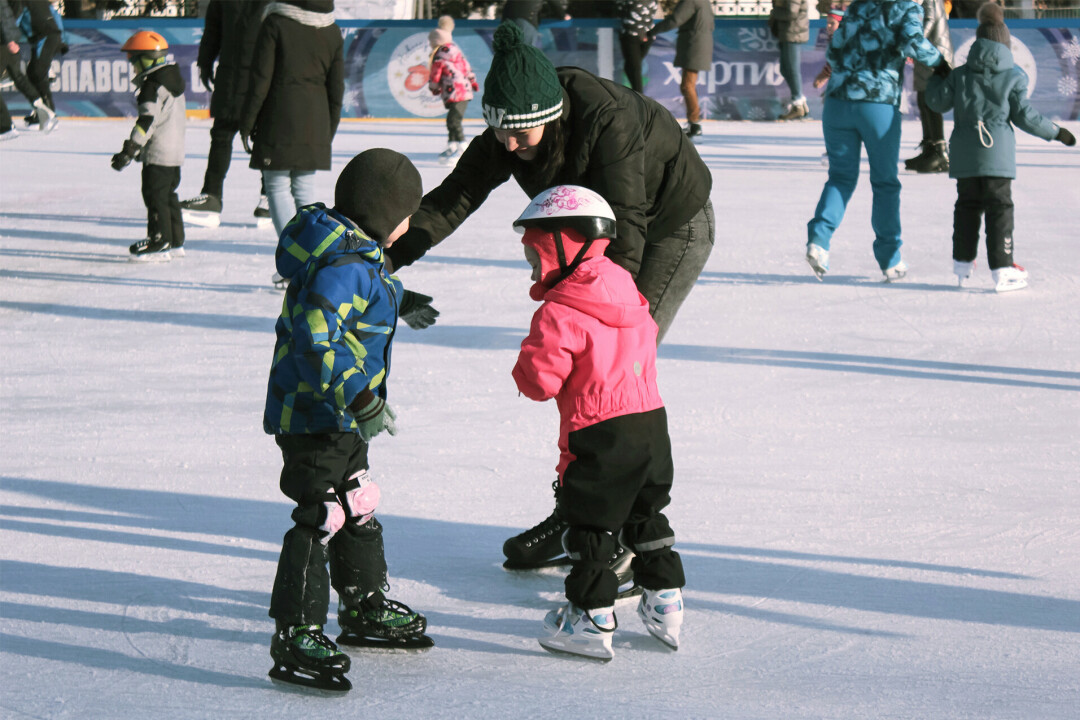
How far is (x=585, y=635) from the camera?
112 inches

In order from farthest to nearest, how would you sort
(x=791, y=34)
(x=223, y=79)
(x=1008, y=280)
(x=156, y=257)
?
Result: (x=791, y=34) → (x=223, y=79) → (x=156, y=257) → (x=1008, y=280)

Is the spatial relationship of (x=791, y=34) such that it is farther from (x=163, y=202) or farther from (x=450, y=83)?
(x=163, y=202)

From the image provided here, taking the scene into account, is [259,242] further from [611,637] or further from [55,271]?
[611,637]

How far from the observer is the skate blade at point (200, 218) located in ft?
27.8

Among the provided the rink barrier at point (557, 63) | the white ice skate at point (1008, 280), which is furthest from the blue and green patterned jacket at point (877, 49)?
the rink barrier at point (557, 63)

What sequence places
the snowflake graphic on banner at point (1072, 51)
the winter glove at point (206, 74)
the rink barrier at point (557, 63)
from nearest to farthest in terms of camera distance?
1. the winter glove at point (206, 74)
2. the snowflake graphic on banner at point (1072, 51)
3. the rink barrier at point (557, 63)

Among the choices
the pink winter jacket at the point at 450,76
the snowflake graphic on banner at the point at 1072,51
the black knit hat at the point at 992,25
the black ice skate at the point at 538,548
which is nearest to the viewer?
the black ice skate at the point at 538,548

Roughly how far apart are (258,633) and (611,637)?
0.83 m

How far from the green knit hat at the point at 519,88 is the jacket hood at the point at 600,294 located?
0.36 m

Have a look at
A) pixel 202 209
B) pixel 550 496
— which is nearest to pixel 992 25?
pixel 550 496

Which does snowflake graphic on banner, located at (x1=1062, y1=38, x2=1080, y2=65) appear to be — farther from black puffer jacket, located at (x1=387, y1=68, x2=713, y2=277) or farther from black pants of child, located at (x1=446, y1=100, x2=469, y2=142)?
black puffer jacket, located at (x1=387, y1=68, x2=713, y2=277)

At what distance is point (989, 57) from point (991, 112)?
273 millimetres

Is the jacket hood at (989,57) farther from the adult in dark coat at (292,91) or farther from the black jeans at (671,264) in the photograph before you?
the black jeans at (671,264)

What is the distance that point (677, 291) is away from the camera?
3453 mm
